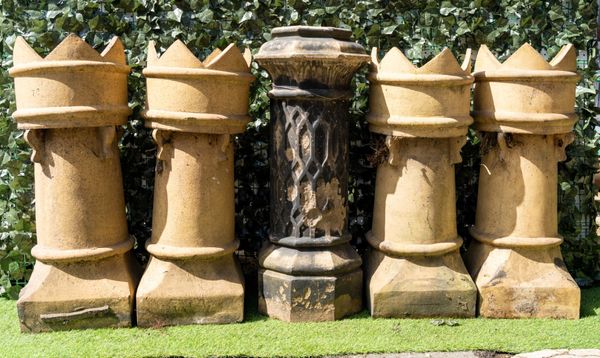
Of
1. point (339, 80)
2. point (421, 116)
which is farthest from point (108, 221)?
point (421, 116)

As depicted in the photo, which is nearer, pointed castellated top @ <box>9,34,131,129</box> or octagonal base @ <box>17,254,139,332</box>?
pointed castellated top @ <box>9,34,131,129</box>

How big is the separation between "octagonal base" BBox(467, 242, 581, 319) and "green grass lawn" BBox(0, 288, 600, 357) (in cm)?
7

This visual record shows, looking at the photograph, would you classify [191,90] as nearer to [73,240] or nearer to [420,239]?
[73,240]

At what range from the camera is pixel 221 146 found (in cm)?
346

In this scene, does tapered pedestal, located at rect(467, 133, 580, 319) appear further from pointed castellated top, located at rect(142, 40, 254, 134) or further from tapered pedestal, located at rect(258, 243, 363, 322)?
pointed castellated top, located at rect(142, 40, 254, 134)

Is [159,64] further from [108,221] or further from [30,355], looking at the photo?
[30,355]

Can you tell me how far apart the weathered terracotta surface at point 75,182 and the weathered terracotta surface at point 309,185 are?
2.78ft

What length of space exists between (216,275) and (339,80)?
4.34 feet

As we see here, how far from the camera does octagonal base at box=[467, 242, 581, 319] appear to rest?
363 cm

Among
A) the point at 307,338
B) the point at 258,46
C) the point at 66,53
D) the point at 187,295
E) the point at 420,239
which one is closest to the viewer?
the point at 66,53

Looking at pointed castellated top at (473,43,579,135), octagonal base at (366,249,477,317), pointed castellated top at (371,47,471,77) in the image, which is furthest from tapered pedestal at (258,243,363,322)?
pointed castellated top at (473,43,579,135)

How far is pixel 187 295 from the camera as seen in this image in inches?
137

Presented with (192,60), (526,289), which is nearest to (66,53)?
(192,60)

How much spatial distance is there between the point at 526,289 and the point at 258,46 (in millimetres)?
2266
